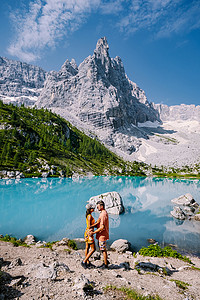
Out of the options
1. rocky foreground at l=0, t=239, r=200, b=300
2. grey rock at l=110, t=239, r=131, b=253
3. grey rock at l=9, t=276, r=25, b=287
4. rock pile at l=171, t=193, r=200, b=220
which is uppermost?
grey rock at l=9, t=276, r=25, b=287

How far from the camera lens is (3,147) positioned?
109375mm

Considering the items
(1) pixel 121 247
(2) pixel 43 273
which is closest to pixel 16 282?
(2) pixel 43 273

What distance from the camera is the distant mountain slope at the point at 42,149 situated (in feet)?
353

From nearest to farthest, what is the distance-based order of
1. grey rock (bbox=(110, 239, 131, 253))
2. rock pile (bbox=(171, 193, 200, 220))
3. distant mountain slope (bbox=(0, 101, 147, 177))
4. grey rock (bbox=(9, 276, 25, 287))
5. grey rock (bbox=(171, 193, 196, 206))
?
1. grey rock (bbox=(9, 276, 25, 287))
2. grey rock (bbox=(110, 239, 131, 253))
3. rock pile (bbox=(171, 193, 200, 220))
4. grey rock (bbox=(171, 193, 196, 206))
5. distant mountain slope (bbox=(0, 101, 147, 177))

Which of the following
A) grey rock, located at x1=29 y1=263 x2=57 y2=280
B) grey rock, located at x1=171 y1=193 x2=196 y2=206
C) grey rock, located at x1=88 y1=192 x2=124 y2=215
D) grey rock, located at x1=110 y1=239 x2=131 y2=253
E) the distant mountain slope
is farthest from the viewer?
the distant mountain slope

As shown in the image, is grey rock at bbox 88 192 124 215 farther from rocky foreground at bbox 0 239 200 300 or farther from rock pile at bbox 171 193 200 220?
rocky foreground at bbox 0 239 200 300

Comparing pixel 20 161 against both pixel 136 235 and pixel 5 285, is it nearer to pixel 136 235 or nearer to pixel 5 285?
pixel 136 235

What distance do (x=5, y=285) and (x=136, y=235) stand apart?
19.6 meters

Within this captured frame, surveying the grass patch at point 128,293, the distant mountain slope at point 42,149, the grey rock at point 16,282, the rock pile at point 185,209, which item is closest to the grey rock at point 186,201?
the rock pile at point 185,209

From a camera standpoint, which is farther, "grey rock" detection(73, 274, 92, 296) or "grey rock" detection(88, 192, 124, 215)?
"grey rock" detection(88, 192, 124, 215)

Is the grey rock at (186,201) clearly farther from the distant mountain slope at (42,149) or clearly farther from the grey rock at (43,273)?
the distant mountain slope at (42,149)

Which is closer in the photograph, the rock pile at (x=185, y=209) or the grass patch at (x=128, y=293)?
the grass patch at (x=128, y=293)

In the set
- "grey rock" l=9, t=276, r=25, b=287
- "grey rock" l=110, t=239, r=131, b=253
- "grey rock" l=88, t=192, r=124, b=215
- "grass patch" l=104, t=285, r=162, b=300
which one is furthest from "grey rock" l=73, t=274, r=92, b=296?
"grey rock" l=88, t=192, r=124, b=215

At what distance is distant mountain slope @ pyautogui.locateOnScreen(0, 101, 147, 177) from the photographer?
10751 centimetres
